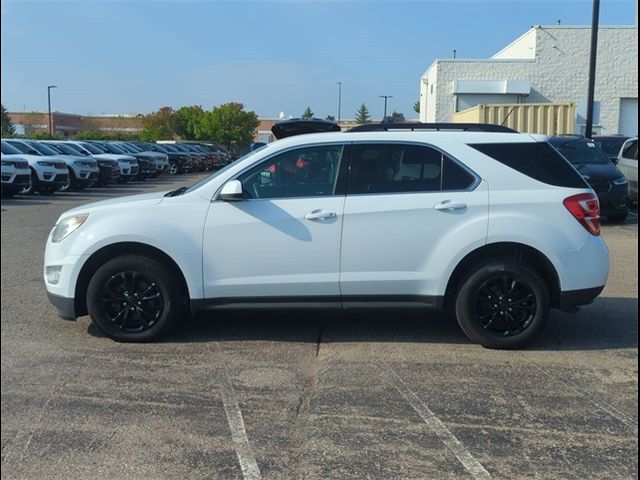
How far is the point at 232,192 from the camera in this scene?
5.19 metres

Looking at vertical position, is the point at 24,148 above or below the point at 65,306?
above

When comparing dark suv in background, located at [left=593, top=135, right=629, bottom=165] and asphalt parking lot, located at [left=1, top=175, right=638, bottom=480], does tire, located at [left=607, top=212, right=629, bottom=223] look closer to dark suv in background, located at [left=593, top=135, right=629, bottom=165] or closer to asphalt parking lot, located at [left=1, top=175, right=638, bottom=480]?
asphalt parking lot, located at [left=1, top=175, right=638, bottom=480]

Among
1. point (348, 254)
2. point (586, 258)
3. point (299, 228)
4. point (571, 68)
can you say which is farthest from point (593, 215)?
point (571, 68)

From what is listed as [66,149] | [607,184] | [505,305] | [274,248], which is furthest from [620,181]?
[66,149]

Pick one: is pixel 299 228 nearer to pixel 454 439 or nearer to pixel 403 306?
pixel 403 306

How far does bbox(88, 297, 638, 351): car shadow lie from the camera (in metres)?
5.59

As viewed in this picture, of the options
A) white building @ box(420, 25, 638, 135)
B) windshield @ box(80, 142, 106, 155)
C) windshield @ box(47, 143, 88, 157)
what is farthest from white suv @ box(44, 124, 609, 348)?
white building @ box(420, 25, 638, 135)

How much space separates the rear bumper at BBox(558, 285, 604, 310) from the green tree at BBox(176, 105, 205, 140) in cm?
6044

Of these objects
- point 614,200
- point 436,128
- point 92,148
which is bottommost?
point 614,200

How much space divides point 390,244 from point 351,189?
0.57m

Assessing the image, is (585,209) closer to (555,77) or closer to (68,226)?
(68,226)

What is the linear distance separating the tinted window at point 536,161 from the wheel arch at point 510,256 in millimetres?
606

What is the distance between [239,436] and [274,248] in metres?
1.82

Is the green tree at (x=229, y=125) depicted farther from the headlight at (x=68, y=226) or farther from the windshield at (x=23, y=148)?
the headlight at (x=68, y=226)
